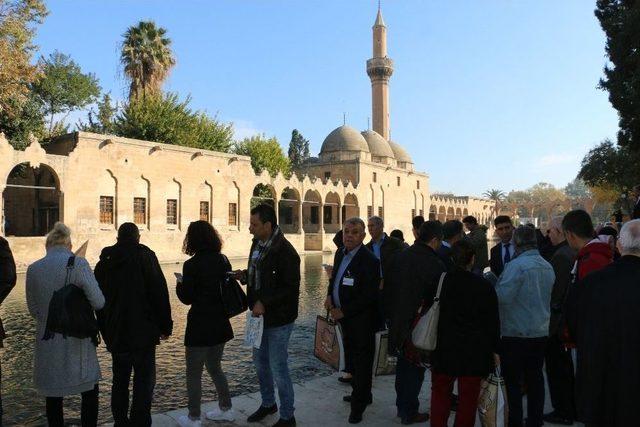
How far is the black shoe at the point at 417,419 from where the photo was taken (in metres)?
4.32

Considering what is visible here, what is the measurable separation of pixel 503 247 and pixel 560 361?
1.95 meters

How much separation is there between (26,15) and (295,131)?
169 feet

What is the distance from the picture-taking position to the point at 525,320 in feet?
12.8

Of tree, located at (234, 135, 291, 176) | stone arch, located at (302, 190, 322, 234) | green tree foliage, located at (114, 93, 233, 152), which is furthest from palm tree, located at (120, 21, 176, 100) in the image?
stone arch, located at (302, 190, 322, 234)

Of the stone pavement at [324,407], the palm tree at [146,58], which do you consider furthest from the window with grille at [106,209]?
the stone pavement at [324,407]

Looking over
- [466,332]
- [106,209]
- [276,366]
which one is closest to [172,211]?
[106,209]

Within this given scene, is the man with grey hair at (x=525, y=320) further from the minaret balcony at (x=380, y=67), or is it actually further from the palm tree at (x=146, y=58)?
the minaret balcony at (x=380, y=67)

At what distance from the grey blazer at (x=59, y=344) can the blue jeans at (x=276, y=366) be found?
1322 mm

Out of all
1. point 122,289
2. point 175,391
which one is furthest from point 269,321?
point 175,391

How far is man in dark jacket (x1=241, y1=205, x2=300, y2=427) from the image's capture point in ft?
13.5

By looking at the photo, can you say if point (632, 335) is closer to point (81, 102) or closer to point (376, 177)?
point (81, 102)

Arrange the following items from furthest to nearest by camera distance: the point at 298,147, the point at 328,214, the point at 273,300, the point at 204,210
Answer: the point at 298,147 → the point at 328,214 → the point at 204,210 → the point at 273,300

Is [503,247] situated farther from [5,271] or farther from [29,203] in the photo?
[29,203]

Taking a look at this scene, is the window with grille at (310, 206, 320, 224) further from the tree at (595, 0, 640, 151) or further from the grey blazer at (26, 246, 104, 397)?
the grey blazer at (26, 246, 104, 397)
